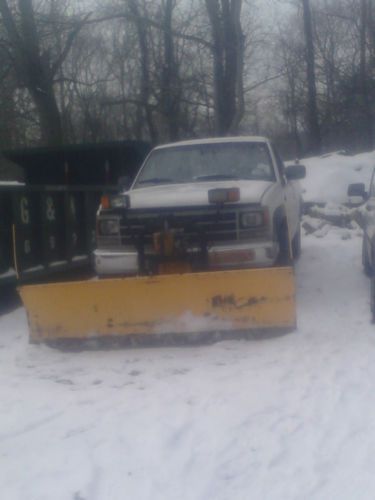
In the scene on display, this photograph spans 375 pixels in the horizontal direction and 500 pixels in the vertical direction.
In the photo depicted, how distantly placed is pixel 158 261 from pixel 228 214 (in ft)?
2.81

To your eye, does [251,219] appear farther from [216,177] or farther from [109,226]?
[109,226]

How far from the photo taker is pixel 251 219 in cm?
711

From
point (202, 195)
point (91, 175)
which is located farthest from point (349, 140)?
point (202, 195)

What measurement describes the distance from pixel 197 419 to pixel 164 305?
2.02m

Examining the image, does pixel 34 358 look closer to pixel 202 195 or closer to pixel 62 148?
pixel 202 195

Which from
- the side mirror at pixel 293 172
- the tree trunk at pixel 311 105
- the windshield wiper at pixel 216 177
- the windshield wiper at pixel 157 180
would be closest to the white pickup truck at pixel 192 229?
the windshield wiper at pixel 216 177

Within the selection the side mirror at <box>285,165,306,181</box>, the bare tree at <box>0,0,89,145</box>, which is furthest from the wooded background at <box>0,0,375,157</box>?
the side mirror at <box>285,165,306,181</box>

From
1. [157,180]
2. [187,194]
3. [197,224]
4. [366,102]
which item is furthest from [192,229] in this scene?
[366,102]

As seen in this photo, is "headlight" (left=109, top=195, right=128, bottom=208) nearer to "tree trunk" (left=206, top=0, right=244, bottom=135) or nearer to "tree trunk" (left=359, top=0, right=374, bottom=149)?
"tree trunk" (left=206, top=0, right=244, bottom=135)

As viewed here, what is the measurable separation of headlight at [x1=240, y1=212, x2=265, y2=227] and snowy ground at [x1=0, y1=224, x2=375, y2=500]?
1.15 meters

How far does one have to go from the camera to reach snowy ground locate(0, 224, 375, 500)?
3.94 meters

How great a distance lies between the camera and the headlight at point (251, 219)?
23.3ft

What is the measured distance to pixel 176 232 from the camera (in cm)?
713

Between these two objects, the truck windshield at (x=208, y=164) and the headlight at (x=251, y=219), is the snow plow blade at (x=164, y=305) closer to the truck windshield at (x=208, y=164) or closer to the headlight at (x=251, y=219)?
the headlight at (x=251, y=219)
